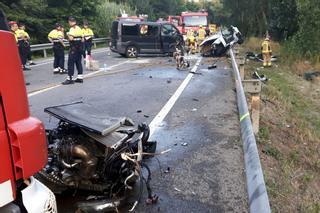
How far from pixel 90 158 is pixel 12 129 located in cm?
188

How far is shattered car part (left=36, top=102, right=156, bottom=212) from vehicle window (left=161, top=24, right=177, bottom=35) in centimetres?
1864

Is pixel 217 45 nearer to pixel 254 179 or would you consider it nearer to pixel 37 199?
pixel 254 179

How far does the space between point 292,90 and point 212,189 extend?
1026 cm

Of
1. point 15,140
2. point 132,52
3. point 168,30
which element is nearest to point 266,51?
point 168,30

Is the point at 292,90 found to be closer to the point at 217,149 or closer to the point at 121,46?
the point at 217,149

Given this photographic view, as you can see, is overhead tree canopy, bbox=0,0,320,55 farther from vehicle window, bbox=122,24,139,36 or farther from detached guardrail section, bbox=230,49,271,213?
detached guardrail section, bbox=230,49,271,213

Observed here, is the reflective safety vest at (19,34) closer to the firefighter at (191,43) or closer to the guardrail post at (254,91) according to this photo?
the firefighter at (191,43)

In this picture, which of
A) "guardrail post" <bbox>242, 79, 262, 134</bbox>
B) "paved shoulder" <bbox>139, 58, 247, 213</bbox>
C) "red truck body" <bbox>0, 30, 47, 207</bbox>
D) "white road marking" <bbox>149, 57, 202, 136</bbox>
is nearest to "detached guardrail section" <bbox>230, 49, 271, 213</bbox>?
"paved shoulder" <bbox>139, 58, 247, 213</bbox>

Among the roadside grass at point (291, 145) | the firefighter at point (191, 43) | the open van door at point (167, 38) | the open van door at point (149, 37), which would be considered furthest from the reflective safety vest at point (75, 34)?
the firefighter at point (191, 43)

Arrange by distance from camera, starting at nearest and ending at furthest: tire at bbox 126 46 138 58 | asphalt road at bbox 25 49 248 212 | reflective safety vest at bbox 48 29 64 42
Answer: asphalt road at bbox 25 49 248 212 < reflective safety vest at bbox 48 29 64 42 < tire at bbox 126 46 138 58

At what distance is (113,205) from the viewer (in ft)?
13.1

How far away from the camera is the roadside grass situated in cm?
506

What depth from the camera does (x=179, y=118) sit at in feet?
26.2

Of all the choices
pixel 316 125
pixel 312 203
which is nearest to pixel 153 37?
pixel 316 125
